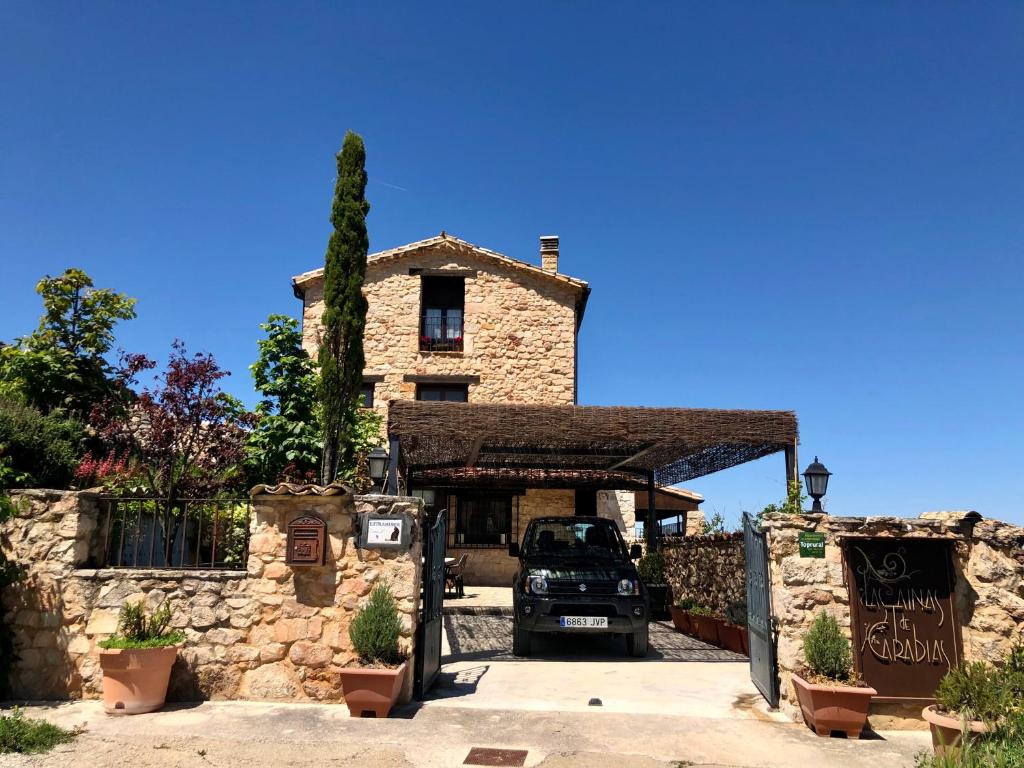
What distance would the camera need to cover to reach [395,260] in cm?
1806

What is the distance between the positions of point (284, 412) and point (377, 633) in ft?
24.4

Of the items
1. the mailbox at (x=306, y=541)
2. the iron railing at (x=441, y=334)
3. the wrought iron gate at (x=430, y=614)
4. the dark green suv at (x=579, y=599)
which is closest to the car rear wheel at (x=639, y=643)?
the dark green suv at (x=579, y=599)

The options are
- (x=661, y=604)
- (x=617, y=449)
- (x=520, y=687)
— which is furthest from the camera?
(x=661, y=604)

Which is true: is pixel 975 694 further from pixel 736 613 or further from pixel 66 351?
pixel 66 351

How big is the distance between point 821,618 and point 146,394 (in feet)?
29.8

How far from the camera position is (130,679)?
5547 millimetres

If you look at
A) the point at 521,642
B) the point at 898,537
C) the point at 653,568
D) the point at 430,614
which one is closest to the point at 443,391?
the point at 653,568

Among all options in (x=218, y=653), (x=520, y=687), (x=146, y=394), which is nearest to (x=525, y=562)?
(x=520, y=687)

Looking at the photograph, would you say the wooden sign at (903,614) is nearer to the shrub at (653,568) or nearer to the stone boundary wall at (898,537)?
the stone boundary wall at (898,537)

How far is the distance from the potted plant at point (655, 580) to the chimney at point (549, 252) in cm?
963

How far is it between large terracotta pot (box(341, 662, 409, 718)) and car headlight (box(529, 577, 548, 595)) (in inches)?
110

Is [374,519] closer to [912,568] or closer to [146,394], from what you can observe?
[912,568]

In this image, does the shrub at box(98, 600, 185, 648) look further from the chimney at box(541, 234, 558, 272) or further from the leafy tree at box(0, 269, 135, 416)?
the chimney at box(541, 234, 558, 272)

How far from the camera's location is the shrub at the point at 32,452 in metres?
6.38
